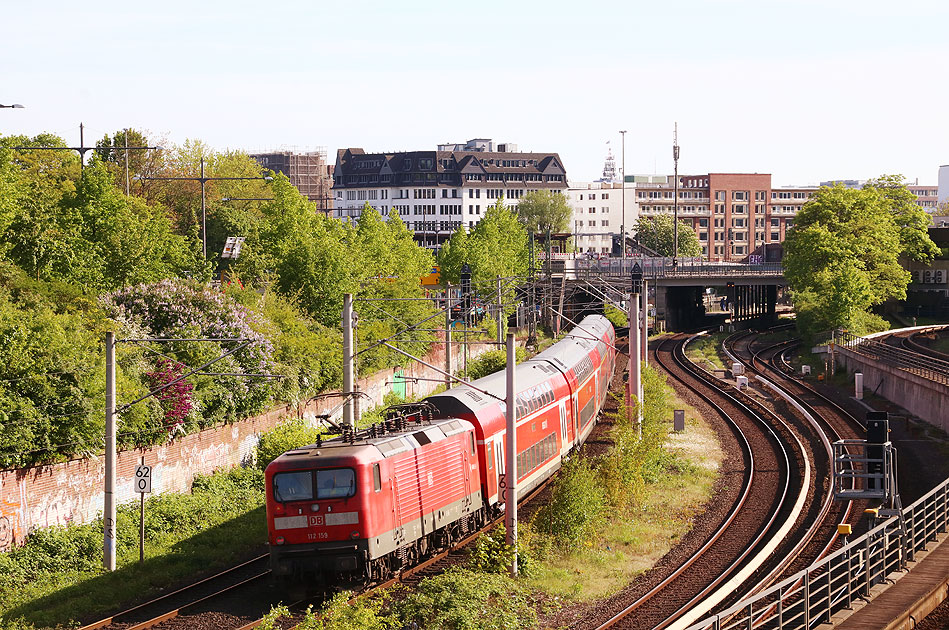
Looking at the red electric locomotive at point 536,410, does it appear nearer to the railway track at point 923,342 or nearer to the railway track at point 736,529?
the railway track at point 736,529

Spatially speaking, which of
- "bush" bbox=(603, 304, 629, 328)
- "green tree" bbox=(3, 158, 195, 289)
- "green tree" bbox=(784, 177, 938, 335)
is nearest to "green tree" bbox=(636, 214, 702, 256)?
"bush" bbox=(603, 304, 629, 328)

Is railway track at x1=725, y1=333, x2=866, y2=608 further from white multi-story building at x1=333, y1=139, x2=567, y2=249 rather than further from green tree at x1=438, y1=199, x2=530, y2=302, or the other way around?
white multi-story building at x1=333, y1=139, x2=567, y2=249

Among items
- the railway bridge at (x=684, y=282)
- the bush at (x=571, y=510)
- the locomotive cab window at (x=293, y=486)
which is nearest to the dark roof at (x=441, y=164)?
the railway bridge at (x=684, y=282)

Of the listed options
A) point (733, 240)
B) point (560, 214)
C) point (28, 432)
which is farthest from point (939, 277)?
point (733, 240)

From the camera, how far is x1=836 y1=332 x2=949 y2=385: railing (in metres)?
49.6

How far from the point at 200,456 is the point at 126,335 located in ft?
16.5

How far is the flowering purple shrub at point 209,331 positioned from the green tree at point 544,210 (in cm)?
10875

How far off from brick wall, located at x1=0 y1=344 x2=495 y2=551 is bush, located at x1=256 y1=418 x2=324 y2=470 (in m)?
0.53

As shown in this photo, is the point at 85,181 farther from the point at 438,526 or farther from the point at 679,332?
the point at 679,332

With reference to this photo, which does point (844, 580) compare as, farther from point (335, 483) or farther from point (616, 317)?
point (616, 317)

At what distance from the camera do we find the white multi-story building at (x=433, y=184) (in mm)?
153625

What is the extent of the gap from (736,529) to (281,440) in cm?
1489

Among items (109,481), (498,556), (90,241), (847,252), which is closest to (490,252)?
(847,252)

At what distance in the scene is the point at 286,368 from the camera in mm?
41500
